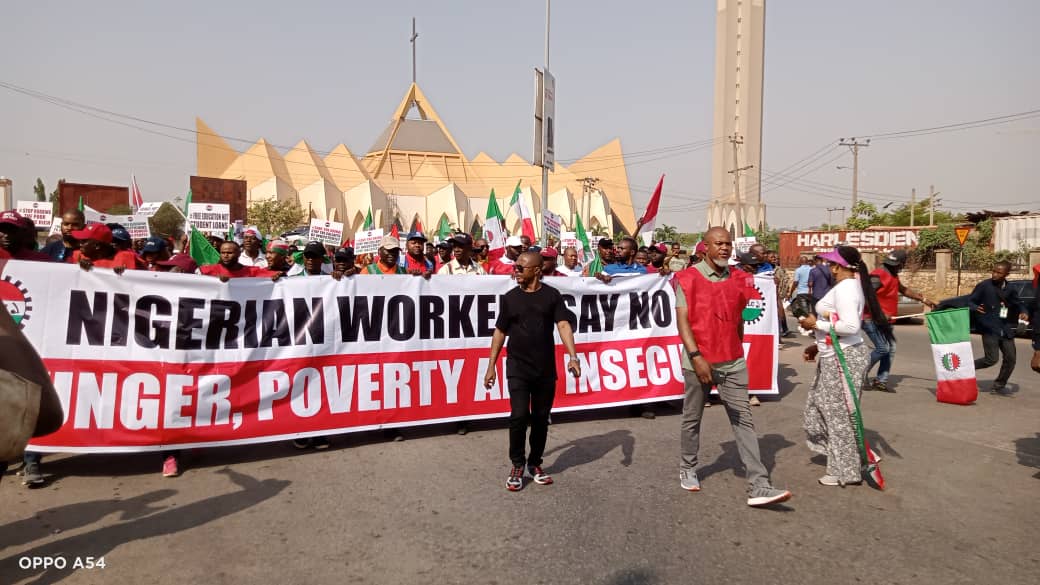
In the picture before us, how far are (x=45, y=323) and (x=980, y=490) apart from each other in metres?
6.53

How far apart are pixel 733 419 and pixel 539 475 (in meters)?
1.34

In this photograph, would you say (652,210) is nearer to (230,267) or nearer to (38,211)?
(230,267)

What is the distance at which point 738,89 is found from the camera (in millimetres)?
82625

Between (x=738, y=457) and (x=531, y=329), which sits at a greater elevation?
(x=531, y=329)

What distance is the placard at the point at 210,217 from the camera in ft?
41.2

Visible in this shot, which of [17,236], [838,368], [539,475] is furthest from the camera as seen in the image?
[17,236]

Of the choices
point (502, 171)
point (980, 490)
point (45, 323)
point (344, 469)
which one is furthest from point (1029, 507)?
point (502, 171)

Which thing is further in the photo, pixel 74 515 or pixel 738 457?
pixel 738 457

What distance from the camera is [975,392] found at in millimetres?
7438

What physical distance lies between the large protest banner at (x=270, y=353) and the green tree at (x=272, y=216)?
53496mm

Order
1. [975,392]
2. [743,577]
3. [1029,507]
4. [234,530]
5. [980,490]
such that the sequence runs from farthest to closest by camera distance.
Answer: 1. [975,392]
2. [980,490]
3. [1029,507]
4. [234,530]
5. [743,577]

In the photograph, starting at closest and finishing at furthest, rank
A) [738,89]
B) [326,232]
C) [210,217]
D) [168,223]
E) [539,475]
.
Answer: [539,475] < [326,232] < [210,217] < [168,223] < [738,89]

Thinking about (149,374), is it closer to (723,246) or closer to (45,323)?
(45,323)

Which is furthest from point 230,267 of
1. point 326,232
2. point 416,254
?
point 326,232
